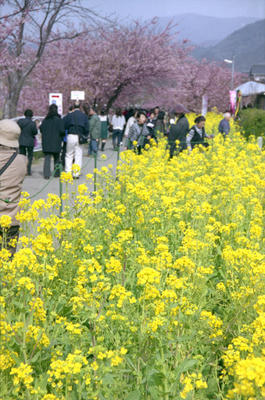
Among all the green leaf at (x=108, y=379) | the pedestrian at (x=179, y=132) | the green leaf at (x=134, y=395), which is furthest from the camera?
the pedestrian at (x=179, y=132)

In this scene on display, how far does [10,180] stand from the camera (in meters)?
4.74

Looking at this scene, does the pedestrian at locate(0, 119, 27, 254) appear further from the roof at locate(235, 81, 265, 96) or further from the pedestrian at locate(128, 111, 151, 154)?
the roof at locate(235, 81, 265, 96)

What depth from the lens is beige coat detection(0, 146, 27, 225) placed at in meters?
4.70

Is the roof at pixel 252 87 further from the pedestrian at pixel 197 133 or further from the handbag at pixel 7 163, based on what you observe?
the handbag at pixel 7 163

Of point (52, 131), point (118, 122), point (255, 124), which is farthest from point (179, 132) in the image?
point (255, 124)

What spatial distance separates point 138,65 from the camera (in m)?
25.7

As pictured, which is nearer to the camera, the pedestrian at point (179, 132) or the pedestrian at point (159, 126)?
the pedestrian at point (179, 132)

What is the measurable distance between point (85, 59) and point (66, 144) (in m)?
15.8

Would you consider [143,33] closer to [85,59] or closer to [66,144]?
[85,59]

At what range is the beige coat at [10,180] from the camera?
15.4 ft

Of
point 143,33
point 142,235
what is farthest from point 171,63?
point 142,235

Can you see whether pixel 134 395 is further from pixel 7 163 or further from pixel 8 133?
pixel 8 133

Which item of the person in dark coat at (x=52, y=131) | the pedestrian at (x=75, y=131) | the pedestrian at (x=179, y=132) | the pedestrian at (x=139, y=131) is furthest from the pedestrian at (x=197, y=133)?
the person in dark coat at (x=52, y=131)

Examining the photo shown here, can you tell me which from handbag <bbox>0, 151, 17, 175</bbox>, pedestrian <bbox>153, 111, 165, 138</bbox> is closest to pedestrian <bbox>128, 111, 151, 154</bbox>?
pedestrian <bbox>153, 111, 165, 138</bbox>
